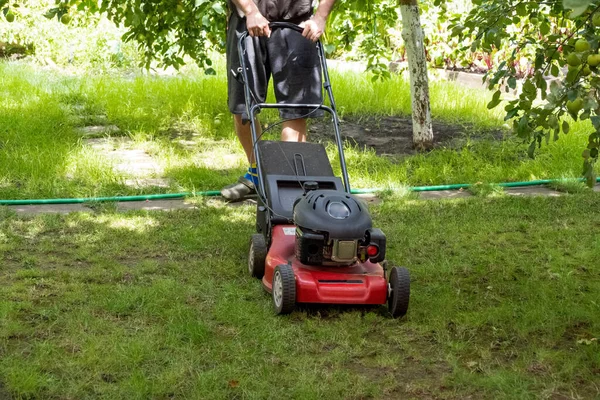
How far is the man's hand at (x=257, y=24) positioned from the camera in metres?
4.16

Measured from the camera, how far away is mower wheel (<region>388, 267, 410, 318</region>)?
3330 millimetres

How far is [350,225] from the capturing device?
11.0ft

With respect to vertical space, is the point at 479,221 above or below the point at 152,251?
below

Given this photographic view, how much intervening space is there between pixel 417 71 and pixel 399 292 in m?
3.32

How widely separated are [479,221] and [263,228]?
1.44 m

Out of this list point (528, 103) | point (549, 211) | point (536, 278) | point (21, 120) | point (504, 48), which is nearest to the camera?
point (528, 103)

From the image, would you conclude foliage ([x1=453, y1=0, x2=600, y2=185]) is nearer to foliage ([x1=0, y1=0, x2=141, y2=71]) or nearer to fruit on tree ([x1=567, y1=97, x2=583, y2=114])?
fruit on tree ([x1=567, y1=97, x2=583, y2=114])

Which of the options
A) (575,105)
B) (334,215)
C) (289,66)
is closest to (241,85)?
(289,66)

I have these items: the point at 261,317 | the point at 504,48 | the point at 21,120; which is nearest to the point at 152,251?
the point at 261,317

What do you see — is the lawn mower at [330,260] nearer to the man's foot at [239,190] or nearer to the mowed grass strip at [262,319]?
the mowed grass strip at [262,319]

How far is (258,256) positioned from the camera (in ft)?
12.5

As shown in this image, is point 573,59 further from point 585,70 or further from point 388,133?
point 388,133

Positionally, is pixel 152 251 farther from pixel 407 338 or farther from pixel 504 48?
pixel 504 48

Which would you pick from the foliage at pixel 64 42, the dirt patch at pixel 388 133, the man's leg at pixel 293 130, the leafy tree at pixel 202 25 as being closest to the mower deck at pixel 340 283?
the man's leg at pixel 293 130
